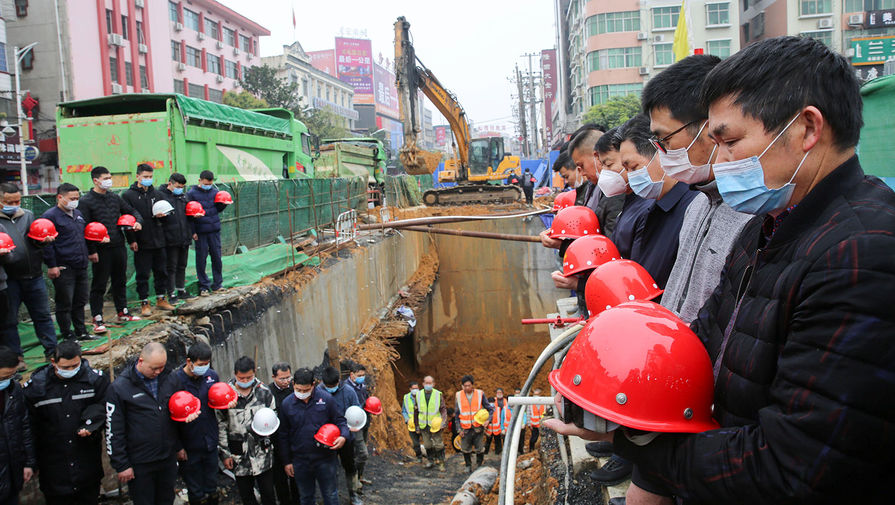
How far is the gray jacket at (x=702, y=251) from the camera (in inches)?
95.0

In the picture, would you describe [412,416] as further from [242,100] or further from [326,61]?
[326,61]

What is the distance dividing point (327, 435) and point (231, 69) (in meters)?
46.1

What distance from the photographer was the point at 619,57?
123 feet

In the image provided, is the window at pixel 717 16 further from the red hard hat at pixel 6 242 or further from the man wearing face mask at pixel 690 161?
the red hard hat at pixel 6 242

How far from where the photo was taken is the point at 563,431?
5.52 ft

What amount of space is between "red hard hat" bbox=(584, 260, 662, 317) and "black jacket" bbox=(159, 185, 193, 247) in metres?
5.92

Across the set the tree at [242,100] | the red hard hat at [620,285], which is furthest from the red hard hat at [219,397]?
the tree at [242,100]

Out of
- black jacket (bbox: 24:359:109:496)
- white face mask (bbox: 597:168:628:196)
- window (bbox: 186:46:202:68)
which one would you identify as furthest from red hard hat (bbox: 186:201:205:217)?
window (bbox: 186:46:202:68)

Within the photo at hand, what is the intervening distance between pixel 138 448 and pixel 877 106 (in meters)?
6.23

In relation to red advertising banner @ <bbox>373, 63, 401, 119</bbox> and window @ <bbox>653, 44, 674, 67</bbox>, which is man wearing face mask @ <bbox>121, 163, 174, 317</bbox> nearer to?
window @ <bbox>653, 44, 674, 67</bbox>

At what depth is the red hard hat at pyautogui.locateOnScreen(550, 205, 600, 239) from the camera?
4.98m

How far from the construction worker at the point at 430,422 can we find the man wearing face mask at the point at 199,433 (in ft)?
16.8

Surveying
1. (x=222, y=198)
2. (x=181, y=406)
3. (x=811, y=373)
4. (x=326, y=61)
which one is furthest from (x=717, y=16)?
(x=326, y=61)

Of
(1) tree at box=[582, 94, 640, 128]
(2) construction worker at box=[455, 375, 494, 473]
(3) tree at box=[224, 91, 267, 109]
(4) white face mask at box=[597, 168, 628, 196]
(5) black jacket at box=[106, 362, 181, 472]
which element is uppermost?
(3) tree at box=[224, 91, 267, 109]
